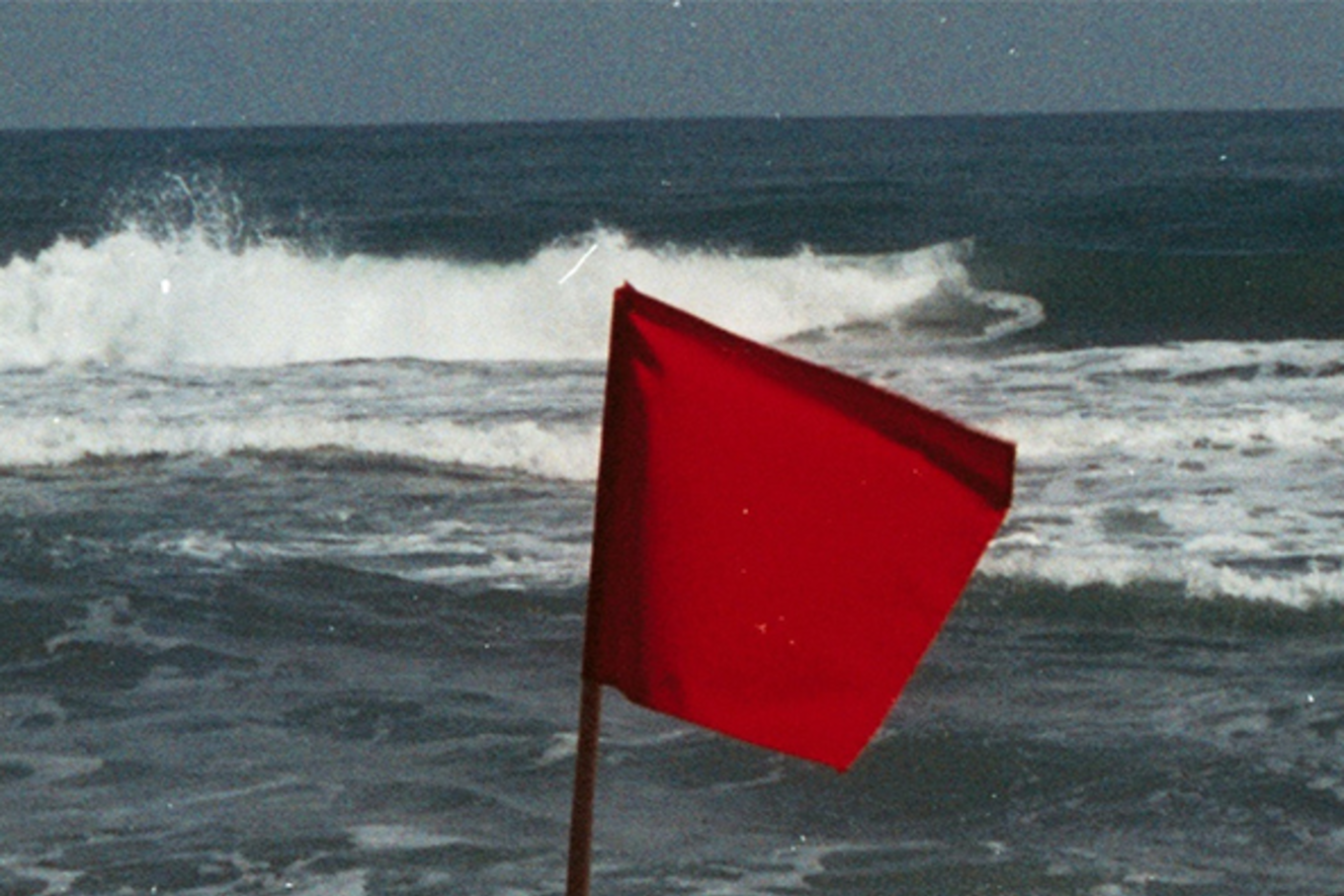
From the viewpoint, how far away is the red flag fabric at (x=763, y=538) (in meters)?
3.03

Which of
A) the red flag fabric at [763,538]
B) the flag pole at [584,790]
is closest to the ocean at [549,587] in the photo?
the flag pole at [584,790]

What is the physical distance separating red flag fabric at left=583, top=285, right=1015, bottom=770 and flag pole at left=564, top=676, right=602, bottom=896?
120 mm

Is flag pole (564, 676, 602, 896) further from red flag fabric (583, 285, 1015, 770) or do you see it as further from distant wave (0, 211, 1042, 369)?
distant wave (0, 211, 1042, 369)

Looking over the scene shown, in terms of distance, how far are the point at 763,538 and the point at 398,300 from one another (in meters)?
22.0

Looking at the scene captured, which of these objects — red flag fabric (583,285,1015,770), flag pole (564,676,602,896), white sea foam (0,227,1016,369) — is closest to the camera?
red flag fabric (583,285,1015,770)

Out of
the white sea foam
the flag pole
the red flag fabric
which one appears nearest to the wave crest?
the white sea foam

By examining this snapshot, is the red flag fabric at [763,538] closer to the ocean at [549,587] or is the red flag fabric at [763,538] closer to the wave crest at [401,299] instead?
the ocean at [549,587]

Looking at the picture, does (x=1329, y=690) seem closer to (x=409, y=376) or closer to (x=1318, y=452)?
(x=1318, y=452)

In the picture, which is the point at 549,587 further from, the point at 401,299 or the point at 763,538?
the point at 401,299

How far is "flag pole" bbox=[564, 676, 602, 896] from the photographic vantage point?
3240 millimetres

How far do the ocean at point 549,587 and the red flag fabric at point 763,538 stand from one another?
120 inches

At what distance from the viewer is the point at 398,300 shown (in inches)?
973

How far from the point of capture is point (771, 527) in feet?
10.2

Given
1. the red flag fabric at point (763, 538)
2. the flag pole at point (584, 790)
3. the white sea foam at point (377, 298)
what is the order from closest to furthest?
the red flag fabric at point (763, 538) → the flag pole at point (584, 790) → the white sea foam at point (377, 298)
